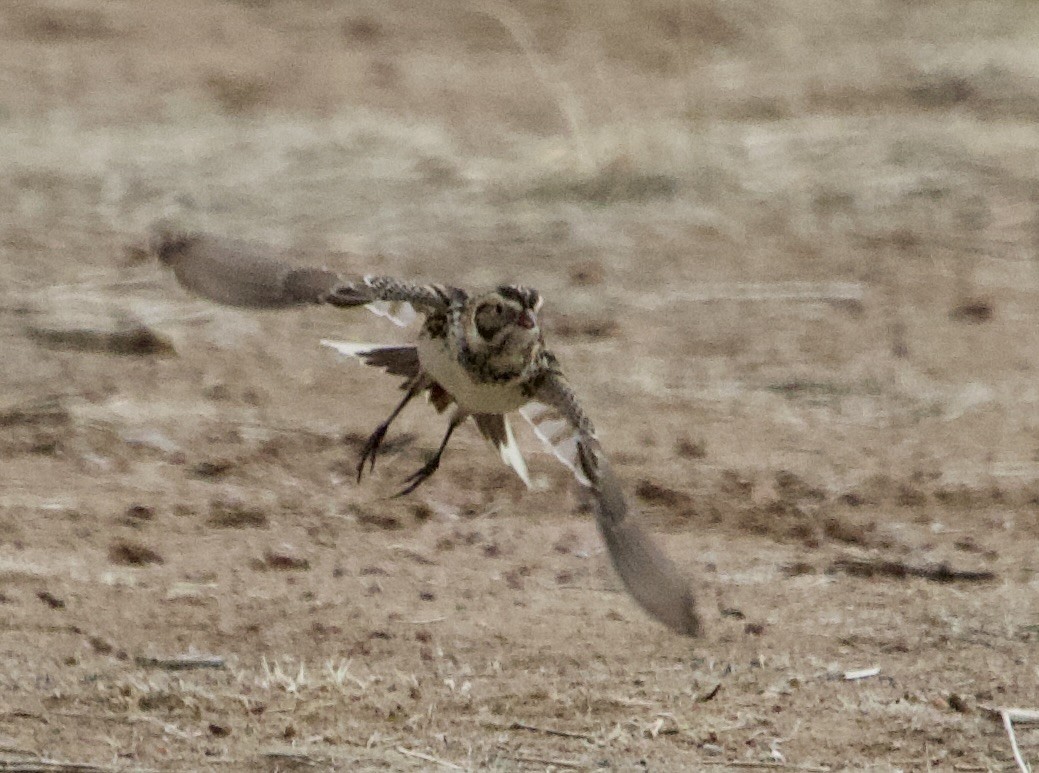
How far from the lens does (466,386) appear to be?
632 centimetres

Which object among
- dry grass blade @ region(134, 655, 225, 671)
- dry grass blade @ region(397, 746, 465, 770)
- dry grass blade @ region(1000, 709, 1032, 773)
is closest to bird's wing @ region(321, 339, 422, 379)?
dry grass blade @ region(134, 655, 225, 671)

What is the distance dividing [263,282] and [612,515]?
53.2 inches

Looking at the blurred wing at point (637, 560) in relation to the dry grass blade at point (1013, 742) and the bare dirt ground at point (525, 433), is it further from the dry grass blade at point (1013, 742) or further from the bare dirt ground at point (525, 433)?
the dry grass blade at point (1013, 742)

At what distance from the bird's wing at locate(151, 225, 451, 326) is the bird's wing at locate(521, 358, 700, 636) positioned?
0.46 metres

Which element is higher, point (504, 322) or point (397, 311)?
point (504, 322)

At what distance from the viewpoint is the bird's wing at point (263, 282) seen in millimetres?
6219

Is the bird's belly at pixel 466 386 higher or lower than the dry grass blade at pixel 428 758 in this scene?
higher

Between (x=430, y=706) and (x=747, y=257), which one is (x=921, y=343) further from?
(x=430, y=706)

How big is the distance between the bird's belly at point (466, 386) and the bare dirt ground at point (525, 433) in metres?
0.61

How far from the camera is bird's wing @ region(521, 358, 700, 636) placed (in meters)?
5.33

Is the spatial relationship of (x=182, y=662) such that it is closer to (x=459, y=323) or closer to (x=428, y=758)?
(x=428, y=758)

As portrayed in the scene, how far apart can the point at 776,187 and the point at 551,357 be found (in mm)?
5310

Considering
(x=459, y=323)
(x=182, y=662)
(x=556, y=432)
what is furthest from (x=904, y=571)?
(x=182, y=662)

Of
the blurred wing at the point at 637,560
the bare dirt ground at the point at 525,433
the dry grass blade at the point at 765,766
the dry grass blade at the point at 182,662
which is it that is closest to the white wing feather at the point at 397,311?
the bare dirt ground at the point at 525,433
